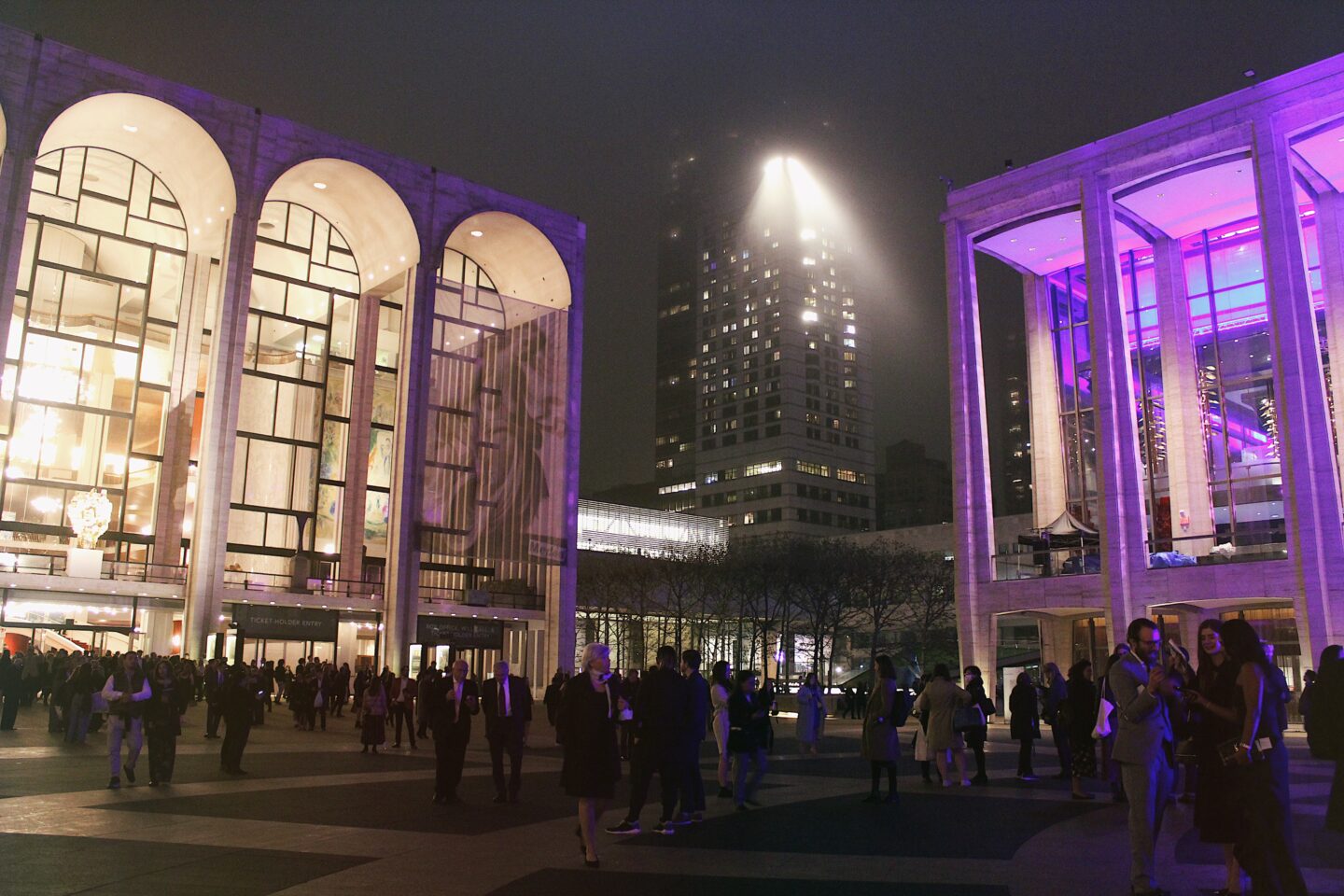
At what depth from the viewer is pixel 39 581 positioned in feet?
118

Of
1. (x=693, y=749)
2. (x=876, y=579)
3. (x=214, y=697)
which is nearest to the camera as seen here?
(x=693, y=749)

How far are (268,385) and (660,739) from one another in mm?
41906

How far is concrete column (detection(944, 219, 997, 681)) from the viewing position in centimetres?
3750

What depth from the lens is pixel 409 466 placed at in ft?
147

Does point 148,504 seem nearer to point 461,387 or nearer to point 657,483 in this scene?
point 461,387

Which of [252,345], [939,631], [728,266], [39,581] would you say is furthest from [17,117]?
[728,266]

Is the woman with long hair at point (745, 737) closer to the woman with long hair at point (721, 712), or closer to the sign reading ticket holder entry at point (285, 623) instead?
the woman with long hair at point (721, 712)

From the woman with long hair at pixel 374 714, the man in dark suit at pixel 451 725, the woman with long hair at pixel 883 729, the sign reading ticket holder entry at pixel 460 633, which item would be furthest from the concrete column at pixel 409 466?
the woman with long hair at pixel 883 729

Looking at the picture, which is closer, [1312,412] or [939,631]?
[1312,412]

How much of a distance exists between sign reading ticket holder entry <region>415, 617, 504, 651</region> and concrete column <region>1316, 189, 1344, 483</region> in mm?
33396

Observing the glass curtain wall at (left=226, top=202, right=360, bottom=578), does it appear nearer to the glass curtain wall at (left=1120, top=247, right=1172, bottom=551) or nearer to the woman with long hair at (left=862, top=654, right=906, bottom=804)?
the glass curtain wall at (left=1120, top=247, right=1172, bottom=551)

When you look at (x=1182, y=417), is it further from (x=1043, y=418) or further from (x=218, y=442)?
(x=218, y=442)

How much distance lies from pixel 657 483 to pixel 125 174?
399 ft

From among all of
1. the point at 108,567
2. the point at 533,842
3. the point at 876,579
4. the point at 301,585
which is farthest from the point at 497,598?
the point at 533,842
